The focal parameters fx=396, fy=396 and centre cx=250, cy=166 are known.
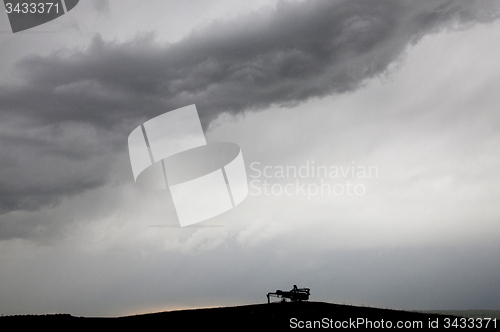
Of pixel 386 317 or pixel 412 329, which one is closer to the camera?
pixel 412 329

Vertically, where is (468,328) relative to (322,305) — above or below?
below

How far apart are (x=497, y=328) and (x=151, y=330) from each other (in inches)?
881

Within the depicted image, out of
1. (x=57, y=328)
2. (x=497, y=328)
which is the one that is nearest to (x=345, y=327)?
(x=497, y=328)

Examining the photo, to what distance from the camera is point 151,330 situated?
84.7 ft

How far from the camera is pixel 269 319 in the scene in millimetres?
27547

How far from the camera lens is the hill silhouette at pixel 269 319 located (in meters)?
26.3

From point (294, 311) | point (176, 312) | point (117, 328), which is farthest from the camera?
point (176, 312)

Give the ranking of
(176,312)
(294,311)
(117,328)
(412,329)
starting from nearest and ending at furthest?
(412,329) < (117,328) < (294,311) < (176,312)

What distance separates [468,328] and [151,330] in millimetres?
20315

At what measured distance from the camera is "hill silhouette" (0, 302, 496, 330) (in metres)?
26.3

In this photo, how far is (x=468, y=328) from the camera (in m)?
25.1

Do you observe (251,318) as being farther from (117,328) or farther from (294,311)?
(117,328)

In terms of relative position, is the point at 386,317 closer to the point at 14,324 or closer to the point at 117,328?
the point at 117,328

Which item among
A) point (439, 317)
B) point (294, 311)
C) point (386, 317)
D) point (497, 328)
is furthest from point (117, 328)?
point (497, 328)
